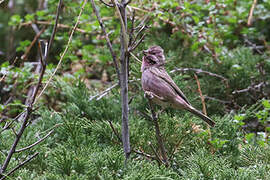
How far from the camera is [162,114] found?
11.4 ft

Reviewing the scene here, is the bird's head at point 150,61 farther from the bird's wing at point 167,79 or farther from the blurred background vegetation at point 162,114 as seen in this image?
the blurred background vegetation at point 162,114

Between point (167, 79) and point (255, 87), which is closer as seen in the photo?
point (167, 79)

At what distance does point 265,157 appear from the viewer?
2.72 m

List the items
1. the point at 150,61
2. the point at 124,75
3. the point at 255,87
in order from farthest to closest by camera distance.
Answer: the point at 255,87
the point at 150,61
the point at 124,75

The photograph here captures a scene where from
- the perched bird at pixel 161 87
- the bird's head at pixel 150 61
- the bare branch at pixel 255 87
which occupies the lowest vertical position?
the bare branch at pixel 255 87

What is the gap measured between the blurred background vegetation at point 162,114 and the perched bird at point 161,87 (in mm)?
107

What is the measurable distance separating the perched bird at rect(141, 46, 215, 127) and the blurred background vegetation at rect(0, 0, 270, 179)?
0.11 metres

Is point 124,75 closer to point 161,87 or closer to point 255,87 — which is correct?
point 161,87

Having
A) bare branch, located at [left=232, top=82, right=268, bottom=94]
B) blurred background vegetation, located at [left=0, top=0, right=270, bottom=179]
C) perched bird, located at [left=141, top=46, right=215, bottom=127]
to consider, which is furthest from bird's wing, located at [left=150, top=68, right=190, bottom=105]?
bare branch, located at [left=232, top=82, right=268, bottom=94]

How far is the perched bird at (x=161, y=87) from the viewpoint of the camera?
130 inches

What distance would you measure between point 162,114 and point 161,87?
278 mm

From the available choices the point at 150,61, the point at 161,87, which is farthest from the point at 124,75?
the point at 150,61

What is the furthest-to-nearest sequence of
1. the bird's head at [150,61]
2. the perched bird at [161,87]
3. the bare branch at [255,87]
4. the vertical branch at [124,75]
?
the bare branch at [255,87]
the bird's head at [150,61]
the perched bird at [161,87]
the vertical branch at [124,75]

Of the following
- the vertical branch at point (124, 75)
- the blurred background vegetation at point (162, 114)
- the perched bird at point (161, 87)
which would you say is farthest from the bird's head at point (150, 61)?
the vertical branch at point (124, 75)
